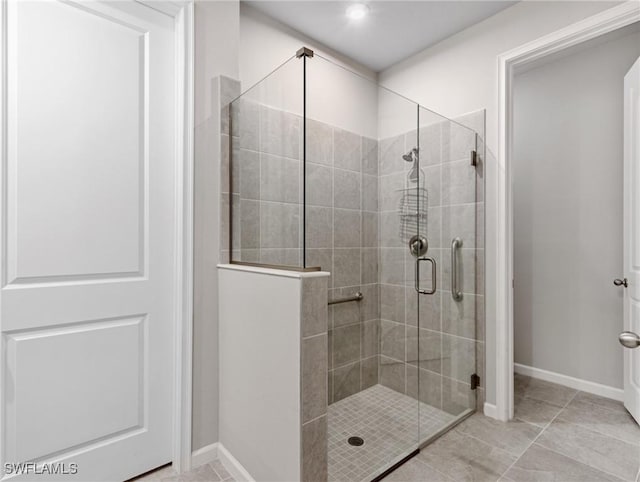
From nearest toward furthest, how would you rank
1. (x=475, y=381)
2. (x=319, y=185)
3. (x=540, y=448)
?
1. (x=319, y=185)
2. (x=540, y=448)
3. (x=475, y=381)

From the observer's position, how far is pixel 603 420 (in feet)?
7.07

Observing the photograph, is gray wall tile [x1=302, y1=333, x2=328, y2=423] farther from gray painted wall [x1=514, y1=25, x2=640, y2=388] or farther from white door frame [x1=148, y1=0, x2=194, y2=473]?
gray painted wall [x1=514, y1=25, x2=640, y2=388]

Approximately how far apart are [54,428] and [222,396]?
702 millimetres

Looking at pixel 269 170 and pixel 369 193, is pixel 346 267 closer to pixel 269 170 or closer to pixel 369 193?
pixel 369 193

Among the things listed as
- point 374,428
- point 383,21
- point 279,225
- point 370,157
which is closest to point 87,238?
point 279,225

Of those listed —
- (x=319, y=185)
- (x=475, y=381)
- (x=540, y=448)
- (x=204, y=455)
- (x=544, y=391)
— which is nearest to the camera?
(x=319, y=185)

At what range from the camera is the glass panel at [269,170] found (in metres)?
1.49

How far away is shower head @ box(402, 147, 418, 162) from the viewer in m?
1.98

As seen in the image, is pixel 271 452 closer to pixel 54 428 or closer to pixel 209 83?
pixel 54 428

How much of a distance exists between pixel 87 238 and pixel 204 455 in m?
1.22

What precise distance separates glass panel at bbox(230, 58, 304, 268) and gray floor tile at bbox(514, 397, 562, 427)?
1917mm

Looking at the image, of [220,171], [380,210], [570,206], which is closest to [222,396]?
[220,171]

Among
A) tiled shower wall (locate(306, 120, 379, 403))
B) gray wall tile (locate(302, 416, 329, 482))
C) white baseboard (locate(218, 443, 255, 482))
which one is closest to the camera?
gray wall tile (locate(302, 416, 329, 482))

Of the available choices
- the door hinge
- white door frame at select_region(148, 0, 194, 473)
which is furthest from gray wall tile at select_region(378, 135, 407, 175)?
the door hinge
